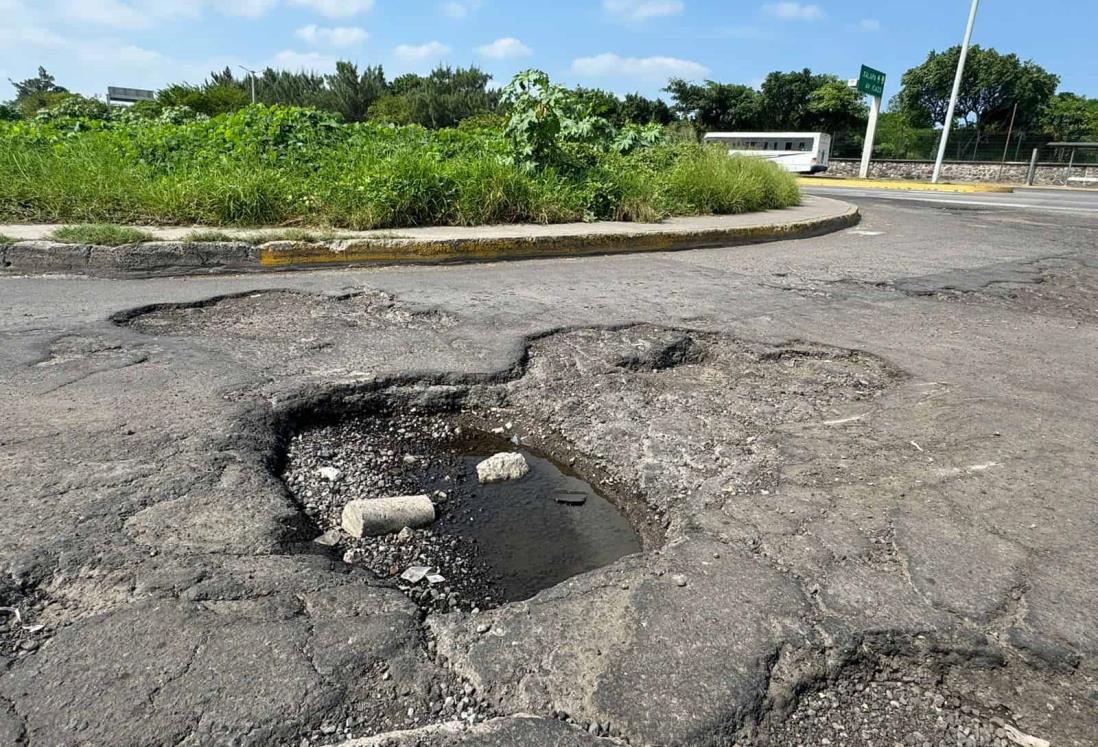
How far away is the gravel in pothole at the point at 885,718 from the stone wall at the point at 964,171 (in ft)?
114

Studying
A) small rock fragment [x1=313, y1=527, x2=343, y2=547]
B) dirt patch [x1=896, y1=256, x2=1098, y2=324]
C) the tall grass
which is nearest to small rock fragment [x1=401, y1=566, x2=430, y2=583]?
small rock fragment [x1=313, y1=527, x2=343, y2=547]

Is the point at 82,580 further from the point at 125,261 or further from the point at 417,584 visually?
the point at 125,261

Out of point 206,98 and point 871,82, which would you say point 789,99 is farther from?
point 206,98

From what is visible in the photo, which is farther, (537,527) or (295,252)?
(295,252)

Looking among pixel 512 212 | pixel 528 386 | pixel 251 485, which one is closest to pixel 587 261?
pixel 512 212

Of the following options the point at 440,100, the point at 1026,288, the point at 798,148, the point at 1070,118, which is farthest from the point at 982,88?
the point at 1026,288

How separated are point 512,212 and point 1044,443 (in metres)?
5.81

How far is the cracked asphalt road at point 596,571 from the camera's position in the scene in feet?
4.45

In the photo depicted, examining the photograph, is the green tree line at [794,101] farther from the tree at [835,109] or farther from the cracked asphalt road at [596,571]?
the cracked asphalt road at [596,571]

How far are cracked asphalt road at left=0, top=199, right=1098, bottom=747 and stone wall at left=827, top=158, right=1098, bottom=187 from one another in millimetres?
31689

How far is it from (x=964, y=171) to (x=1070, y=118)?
19166 millimetres

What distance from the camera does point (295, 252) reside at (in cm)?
559

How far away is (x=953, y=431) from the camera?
2.68 meters

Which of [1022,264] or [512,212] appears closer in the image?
[1022,264]
